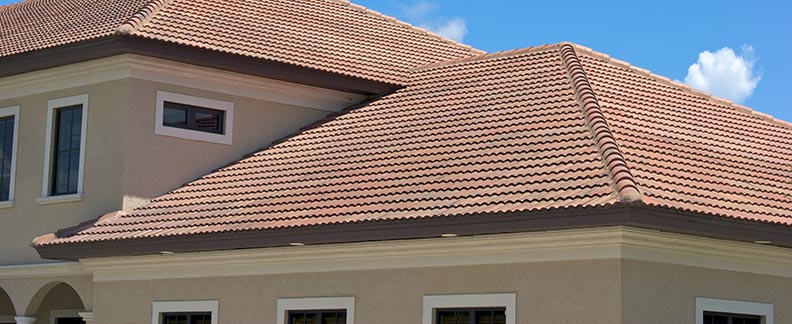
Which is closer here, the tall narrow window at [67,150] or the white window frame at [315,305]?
the white window frame at [315,305]

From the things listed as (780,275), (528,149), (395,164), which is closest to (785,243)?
(780,275)

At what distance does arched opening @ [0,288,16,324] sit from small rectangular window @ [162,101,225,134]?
15.9ft

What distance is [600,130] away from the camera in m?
16.7

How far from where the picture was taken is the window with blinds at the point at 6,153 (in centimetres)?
2238

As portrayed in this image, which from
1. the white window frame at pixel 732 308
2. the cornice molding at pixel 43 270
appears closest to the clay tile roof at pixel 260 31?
the cornice molding at pixel 43 270

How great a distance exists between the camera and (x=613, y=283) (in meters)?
14.6

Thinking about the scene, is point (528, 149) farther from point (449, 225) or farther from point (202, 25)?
point (202, 25)

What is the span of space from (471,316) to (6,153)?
967 centimetres

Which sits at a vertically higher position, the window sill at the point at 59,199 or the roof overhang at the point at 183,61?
the roof overhang at the point at 183,61

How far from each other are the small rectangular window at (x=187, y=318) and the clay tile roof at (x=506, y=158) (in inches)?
48.7

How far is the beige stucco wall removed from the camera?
20672 millimetres

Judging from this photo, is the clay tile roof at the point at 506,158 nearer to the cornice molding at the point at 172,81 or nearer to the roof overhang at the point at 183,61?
the roof overhang at the point at 183,61

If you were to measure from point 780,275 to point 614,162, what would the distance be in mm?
2771

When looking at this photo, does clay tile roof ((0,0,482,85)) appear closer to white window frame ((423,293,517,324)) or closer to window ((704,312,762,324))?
white window frame ((423,293,517,324))
